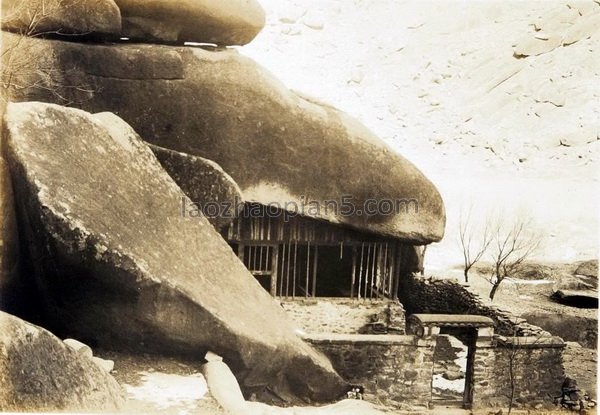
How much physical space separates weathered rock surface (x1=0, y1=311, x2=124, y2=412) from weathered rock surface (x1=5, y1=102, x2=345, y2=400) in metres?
1.03

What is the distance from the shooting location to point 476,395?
10.7 m

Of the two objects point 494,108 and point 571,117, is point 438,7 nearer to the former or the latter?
point 494,108

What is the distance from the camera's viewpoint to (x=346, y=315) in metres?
11.9

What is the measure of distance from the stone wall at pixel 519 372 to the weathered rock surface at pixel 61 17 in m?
7.00

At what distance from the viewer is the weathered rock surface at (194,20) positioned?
34.1 feet

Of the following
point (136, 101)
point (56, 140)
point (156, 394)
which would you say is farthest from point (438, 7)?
point (156, 394)

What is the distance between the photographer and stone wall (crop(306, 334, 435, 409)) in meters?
10.5

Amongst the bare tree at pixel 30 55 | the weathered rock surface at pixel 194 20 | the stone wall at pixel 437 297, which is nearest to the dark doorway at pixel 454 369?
the stone wall at pixel 437 297

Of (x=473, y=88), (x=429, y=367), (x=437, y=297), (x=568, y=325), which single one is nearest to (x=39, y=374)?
(x=429, y=367)

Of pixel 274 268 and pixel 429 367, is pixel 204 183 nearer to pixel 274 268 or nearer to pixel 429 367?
pixel 274 268

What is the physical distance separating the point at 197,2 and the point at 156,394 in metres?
5.70

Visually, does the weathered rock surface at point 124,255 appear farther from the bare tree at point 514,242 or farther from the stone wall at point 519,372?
the bare tree at point 514,242

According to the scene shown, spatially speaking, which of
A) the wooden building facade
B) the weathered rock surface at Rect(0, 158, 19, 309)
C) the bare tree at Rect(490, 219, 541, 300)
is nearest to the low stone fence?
the wooden building facade

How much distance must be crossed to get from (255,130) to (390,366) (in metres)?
3.87
